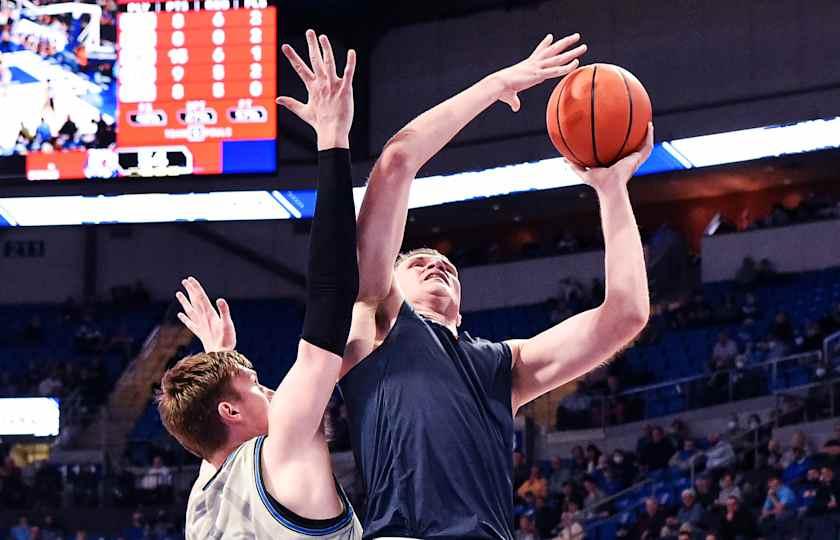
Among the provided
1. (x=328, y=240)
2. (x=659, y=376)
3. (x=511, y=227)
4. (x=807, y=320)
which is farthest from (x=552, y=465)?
(x=328, y=240)

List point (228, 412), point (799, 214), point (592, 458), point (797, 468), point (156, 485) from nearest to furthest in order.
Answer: point (228, 412)
point (797, 468)
point (592, 458)
point (156, 485)
point (799, 214)

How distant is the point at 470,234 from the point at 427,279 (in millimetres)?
20742

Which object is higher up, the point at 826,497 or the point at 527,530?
the point at 826,497

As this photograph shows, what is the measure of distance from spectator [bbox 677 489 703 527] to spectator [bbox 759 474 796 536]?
0.59m

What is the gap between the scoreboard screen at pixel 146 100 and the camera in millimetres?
16266

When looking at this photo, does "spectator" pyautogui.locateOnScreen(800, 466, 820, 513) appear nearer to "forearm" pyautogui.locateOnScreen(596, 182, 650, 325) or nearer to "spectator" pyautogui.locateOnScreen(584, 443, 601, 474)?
"spectator" pyautogui.locateOnScreen(584, 443, 601, 474)

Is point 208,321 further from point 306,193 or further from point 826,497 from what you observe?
point 306,193

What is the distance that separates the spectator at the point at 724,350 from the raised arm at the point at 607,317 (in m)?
13.8

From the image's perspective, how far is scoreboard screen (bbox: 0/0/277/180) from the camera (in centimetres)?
1627

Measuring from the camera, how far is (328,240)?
111 inches

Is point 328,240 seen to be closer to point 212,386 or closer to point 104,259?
point 212,386

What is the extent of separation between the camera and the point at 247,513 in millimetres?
3021

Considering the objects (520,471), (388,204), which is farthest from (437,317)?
(520,471)

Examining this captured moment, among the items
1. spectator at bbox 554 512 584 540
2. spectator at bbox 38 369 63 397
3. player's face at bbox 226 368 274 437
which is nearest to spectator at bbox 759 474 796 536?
spectator at bbox 554 512 584 540
